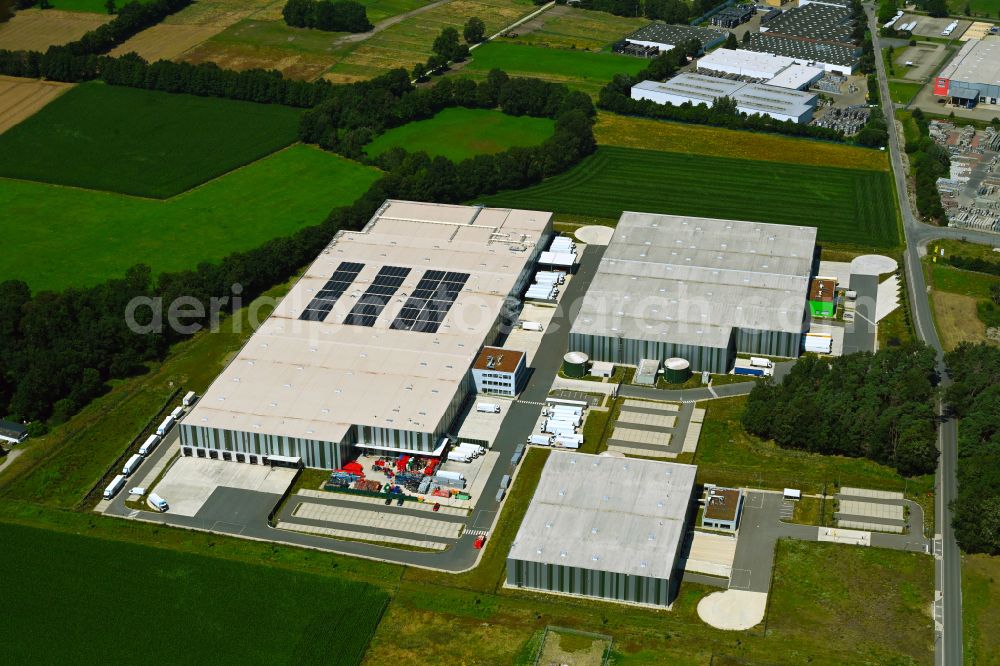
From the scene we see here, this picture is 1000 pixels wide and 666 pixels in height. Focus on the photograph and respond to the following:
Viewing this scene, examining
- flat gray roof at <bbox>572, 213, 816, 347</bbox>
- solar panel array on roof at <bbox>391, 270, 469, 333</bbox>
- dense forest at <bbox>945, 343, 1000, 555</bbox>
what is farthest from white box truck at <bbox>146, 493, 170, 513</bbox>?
dense forest at <bbox>945, 343, 1000, 555</bbox>

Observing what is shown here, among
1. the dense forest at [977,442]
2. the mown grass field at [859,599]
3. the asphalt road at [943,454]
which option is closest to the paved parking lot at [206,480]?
the mown grass field at [859,599]

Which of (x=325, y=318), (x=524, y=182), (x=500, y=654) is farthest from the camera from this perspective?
(x=524, y=182)

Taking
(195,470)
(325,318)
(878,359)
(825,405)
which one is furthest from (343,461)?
(878,359)

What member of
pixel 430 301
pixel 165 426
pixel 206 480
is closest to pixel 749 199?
pixel 430 301

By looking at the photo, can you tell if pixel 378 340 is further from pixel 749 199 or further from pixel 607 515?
pixel 749 199

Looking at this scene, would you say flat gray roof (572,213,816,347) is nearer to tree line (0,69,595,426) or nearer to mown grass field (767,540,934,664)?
mown grass field (767,540,934,664)

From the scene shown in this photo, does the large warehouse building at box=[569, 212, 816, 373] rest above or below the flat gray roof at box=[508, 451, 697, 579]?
below

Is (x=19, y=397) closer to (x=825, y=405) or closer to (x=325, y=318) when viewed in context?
(x=325, y=318)
